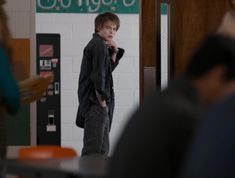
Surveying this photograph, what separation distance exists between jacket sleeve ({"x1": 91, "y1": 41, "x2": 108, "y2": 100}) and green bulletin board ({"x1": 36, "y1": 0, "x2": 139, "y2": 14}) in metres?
1.49

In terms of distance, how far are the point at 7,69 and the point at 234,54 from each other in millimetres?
1609

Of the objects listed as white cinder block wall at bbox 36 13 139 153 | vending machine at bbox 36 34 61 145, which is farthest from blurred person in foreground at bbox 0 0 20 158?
white cinder block wall at bbox 36 13 139 153

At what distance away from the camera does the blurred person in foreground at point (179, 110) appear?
1.71 metres

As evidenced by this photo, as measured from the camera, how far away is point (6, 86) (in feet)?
10.4

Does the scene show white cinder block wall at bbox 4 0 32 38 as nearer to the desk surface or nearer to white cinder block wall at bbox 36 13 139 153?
white cinder block wall at bbox 36 13 139 153

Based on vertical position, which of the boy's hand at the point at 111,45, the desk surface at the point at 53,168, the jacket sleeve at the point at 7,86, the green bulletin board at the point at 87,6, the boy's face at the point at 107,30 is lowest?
the desk surface at the point at 53,168

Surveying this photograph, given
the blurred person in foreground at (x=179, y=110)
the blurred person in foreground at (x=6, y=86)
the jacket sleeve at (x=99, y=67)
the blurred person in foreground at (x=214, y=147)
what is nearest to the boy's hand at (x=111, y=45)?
the jacket sleeve at (x=99, y=67)

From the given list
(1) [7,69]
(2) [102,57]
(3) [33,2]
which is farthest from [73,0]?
(1) [7,69]

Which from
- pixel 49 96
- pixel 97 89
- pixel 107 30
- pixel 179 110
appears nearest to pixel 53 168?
pixel 179 110

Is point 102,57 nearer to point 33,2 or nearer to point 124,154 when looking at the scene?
point 33,2

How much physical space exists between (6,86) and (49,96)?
11.4 feet

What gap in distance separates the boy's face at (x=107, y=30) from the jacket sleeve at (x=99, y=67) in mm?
173

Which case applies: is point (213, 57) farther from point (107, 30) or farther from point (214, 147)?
point (107, 30)

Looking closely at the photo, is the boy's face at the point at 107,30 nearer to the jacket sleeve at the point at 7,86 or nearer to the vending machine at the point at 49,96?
the vending machine at the point at 49,96
